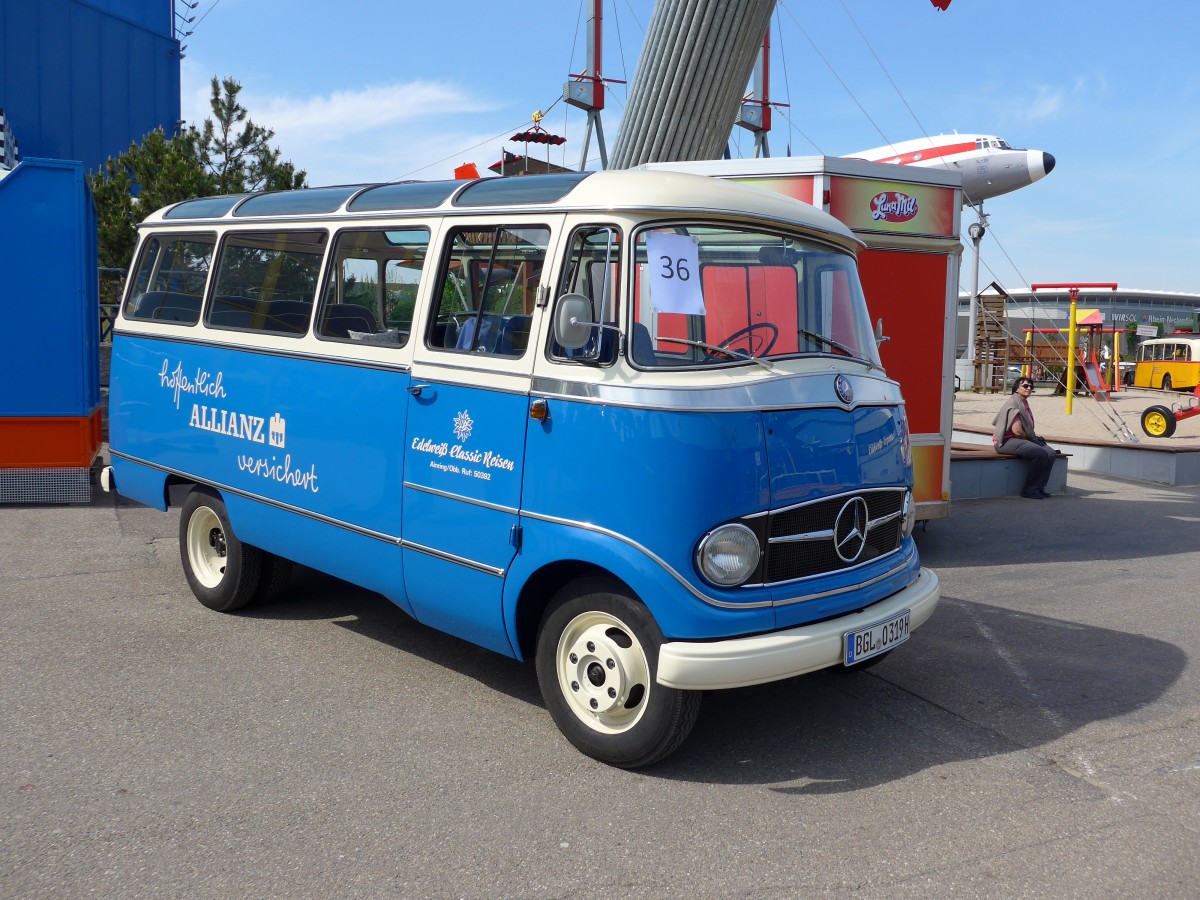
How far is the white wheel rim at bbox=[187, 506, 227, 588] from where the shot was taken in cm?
671

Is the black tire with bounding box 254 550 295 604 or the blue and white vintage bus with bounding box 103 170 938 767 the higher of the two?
the blue and white vintage bus with bounding box 103 170 938 767

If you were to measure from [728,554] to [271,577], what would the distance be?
3521 millimetres

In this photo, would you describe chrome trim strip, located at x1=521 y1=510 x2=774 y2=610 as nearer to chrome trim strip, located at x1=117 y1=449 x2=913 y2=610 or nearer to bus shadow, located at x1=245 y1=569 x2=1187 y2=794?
chrome trim strip, located at x1=117 y1=449 x2=913 y2=610

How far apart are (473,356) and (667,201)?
3.69ft

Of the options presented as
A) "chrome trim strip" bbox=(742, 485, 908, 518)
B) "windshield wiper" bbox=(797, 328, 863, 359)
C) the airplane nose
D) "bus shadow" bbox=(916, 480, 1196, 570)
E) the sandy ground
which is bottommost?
"bus shadow" bbox=(916, 480, 1196, 570)

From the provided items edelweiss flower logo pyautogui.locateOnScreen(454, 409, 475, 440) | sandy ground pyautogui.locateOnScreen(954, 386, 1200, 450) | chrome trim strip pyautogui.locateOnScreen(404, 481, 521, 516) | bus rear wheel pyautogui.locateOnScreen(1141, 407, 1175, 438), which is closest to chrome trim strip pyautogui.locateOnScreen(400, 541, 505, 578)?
chrome trim strip pyautogui.locateOnScreen(404, 481, 521, 516)

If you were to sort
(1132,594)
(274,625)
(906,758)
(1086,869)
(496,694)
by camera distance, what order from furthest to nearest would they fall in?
1. (1132,594)
2. (274,625)
3. (496,694)
4. (906,758)
5. (1086,869)

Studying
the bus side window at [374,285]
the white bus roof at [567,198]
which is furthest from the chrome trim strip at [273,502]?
the white bus roof at [567,198]

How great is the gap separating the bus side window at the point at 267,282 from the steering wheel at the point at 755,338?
251 centimetres

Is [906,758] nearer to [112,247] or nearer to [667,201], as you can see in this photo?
[667,201]

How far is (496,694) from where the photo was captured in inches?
207

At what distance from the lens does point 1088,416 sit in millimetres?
24969

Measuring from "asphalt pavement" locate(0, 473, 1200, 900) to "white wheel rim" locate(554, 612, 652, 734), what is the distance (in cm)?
22

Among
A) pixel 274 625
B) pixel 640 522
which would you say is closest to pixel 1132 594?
pixel 640 522
